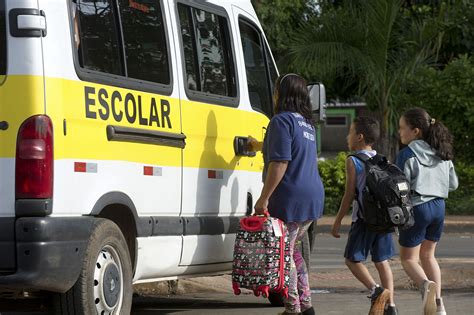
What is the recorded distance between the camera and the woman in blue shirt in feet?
26.3

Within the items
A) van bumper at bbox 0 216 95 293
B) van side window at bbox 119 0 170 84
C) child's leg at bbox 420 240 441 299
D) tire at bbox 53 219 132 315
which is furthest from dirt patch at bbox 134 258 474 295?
van bumper at bbox 0 216 95 293

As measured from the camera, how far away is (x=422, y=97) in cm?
2405

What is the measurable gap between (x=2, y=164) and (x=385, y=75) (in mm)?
17274

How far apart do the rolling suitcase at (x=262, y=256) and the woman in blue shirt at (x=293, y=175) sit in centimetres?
12

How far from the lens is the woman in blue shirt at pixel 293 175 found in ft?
26.3

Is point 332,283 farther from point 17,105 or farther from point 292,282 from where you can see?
point 17,105

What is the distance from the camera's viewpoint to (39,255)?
629cm

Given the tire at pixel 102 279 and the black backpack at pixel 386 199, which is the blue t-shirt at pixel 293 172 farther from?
the tire at pixel 102 279

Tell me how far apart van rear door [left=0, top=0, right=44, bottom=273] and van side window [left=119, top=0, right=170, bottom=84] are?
3.51 ft

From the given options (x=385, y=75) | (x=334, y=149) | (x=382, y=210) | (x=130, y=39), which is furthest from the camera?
(x=334, y=149)

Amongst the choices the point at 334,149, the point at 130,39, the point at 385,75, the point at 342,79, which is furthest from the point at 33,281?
the point at 334,149

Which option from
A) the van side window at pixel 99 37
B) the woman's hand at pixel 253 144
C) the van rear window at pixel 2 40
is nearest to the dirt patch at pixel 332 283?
the woman's hand at pixel 253 144

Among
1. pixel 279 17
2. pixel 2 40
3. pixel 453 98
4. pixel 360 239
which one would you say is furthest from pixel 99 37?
pixel 279 17

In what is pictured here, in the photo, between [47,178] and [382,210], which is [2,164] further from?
[382,210]
